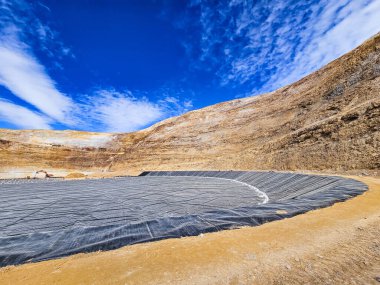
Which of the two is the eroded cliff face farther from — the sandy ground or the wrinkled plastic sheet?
the sandy ground

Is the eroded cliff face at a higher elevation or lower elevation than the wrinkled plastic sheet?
higher

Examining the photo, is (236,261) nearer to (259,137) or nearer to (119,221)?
(119,221)

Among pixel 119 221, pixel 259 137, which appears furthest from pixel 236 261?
pixel 259 137

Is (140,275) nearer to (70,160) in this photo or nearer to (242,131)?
(242,131)

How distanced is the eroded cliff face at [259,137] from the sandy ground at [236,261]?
11.7 metres

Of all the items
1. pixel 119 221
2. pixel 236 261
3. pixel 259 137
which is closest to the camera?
pixel 236 261

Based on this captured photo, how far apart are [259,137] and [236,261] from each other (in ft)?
106

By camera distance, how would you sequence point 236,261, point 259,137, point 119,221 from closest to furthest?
point 236,261 < point 119,221 < point 259,137

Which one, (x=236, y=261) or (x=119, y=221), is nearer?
(x=236, y=261)

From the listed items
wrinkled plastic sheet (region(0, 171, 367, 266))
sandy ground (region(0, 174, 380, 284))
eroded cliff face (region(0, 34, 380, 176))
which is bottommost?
sandy ground (region(0, 174, 380, 284))

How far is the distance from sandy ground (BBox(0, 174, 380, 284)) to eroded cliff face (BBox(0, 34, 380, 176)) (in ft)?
38.5

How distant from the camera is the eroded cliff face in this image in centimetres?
1622

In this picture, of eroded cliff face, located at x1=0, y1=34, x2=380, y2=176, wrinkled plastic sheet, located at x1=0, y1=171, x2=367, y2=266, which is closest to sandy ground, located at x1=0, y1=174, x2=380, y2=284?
wrinkled plastic sheet, located at x1=0, y1=171, x2=367, y2=266

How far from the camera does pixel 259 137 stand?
1313 inches
